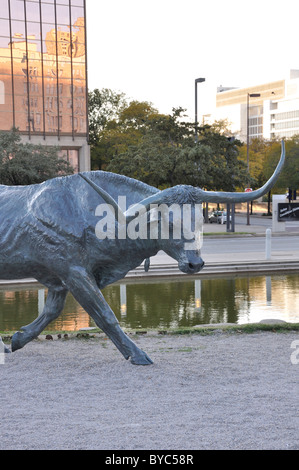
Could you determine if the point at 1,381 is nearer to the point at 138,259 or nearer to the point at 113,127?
the point at 138,259

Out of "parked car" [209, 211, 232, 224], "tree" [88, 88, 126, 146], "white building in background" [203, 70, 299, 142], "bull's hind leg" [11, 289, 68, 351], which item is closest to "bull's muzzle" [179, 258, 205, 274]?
"bull's hind leg" [11, 289, 68, 351]

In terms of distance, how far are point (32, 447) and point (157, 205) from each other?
2.62 m

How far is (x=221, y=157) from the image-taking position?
3222 centimetres

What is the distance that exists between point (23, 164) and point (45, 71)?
17096 millimetres

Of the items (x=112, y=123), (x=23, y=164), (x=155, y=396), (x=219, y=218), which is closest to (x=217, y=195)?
(x=155, y=396)

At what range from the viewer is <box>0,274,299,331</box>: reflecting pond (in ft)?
34.2

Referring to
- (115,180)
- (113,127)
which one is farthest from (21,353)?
(113,127)

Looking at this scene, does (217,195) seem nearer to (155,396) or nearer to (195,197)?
(195,197)

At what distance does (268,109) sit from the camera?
138 m

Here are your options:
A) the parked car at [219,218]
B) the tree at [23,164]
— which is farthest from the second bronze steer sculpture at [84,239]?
the parked car at [219,218]

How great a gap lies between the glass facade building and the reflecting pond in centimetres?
2994

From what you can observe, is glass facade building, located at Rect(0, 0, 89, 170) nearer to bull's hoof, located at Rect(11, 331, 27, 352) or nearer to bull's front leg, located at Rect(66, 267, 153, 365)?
bull's hoof, located at Rect(11, 331, 27, 352)

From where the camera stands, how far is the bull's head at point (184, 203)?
226 inches

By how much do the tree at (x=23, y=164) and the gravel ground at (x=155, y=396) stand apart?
65.9 ft
